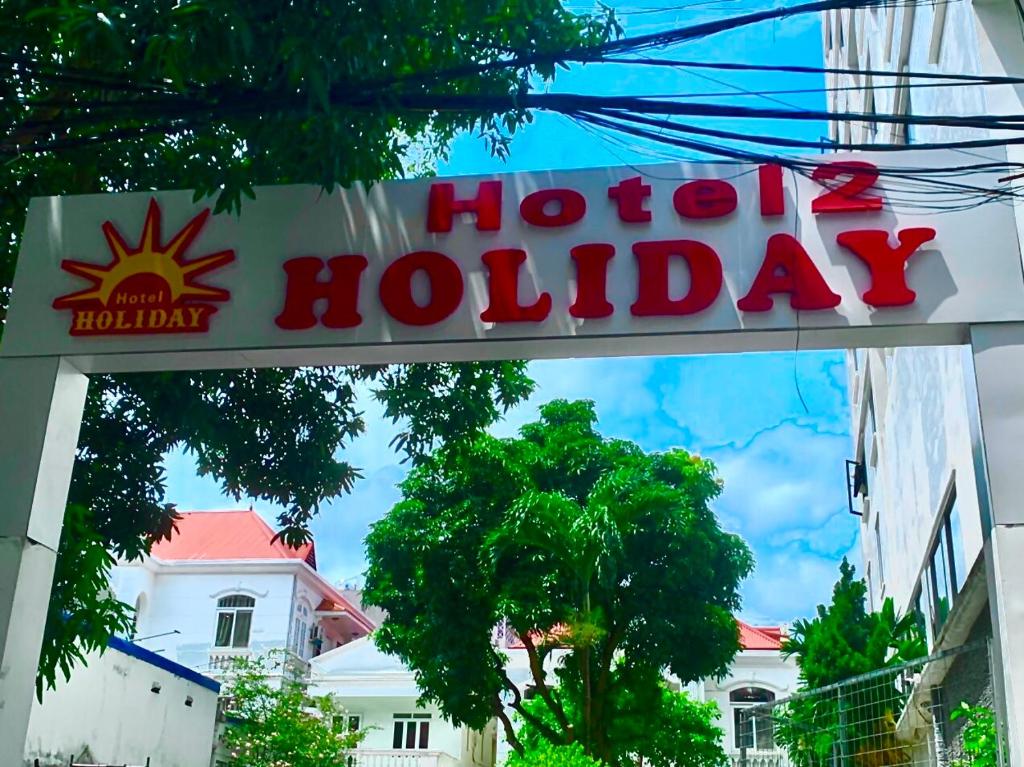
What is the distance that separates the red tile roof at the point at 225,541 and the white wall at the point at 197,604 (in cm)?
57

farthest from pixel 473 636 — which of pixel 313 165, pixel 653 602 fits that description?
pixel 313 165

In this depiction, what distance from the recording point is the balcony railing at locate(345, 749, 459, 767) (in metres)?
23.3

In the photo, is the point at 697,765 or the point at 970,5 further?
the point at 697,765

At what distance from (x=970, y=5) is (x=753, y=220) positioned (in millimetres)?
1568

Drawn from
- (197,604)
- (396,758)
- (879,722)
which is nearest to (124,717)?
(879,722)

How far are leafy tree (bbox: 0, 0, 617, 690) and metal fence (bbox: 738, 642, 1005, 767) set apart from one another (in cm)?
321

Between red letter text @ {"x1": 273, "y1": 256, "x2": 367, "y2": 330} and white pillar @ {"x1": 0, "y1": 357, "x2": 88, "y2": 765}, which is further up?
A: red letter text @ {"x1": 273, "y1": 256, "x2": 367, "y2": 330}

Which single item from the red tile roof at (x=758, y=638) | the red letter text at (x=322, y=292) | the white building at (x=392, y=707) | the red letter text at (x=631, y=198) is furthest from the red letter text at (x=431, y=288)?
the red tile roof at (x=758, y=638)

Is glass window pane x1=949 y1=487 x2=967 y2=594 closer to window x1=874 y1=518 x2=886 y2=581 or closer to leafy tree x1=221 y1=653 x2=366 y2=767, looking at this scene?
window x1=874 y1=518 x2=886 y2=581

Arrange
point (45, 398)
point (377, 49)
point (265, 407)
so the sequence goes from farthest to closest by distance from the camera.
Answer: point (265, 407) → point (45, 398) → point (377, 49)

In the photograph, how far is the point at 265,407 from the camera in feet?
27.0

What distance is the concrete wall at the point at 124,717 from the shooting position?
10258mm

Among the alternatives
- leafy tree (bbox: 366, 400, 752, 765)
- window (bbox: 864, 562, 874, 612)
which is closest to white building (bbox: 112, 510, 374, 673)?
leafy tree (bbox: 366, 400, 752, 765)

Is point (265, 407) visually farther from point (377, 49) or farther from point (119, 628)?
point (377, 49)
